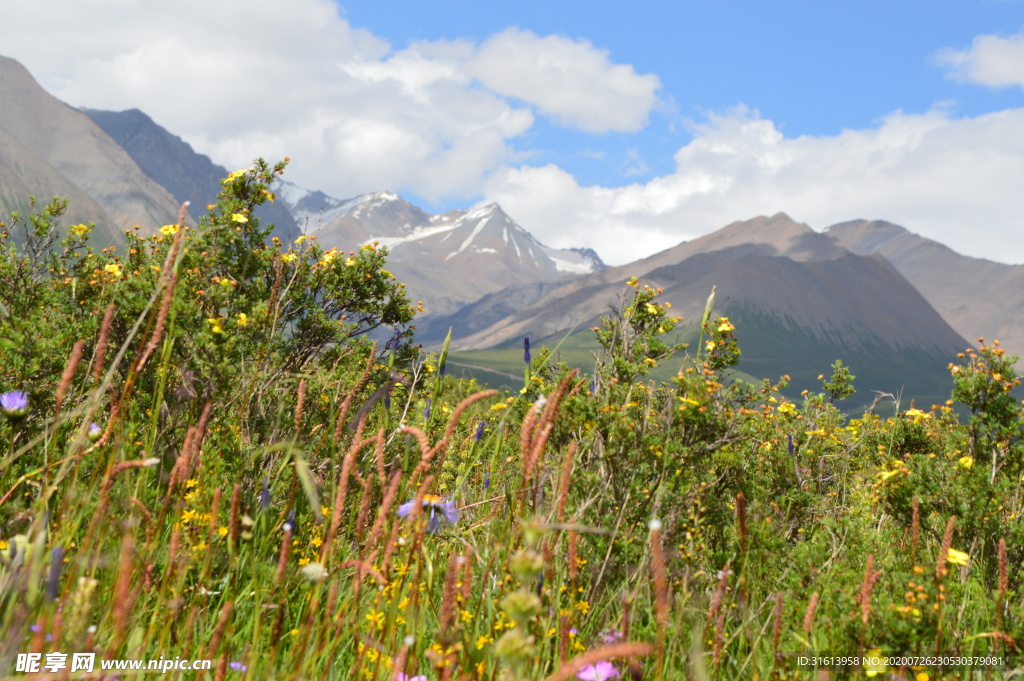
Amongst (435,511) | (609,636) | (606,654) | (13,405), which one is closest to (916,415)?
(609,636)

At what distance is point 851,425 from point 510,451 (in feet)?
15.9

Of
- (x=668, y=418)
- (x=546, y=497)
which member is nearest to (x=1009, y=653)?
(x=668, y=418)

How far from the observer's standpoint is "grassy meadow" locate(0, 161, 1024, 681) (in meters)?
1.81

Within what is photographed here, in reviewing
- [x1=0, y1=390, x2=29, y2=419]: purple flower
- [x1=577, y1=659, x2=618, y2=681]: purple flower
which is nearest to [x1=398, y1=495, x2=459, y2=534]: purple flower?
[x1=577, y1=659, x2=618, y2=681]: purple flower

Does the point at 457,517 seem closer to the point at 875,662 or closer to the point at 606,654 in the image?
the point at 875,662

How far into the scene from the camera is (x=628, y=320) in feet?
15.3

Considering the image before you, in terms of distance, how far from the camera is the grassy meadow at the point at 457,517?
1806 millimetres

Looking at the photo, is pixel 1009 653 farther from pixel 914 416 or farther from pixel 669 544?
pixel 914 416

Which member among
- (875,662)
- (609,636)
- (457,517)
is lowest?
(609,636)

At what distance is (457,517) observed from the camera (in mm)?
2914

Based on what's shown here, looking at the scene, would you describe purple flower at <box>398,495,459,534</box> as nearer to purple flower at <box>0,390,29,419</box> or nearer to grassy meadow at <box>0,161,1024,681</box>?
grassy meadow at <box>0,161,1024,681</box>

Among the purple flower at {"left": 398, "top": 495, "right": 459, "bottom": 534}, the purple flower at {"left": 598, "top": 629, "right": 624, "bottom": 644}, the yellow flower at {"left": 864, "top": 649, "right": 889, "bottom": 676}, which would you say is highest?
the purple flower at {"left": 398, "top": 495, "right": 459, "bottom": 534}

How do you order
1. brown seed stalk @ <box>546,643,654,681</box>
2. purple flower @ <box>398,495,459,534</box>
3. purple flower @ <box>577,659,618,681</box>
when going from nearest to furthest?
brown seed stalk @ <box>546,643,654,681</box>
purple flower @ <box>577,659,618,681</box>
purple flower @ <box>398,495,459,534</box>

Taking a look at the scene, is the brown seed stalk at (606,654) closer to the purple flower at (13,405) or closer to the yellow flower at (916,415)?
the purple flower at (13,405)
